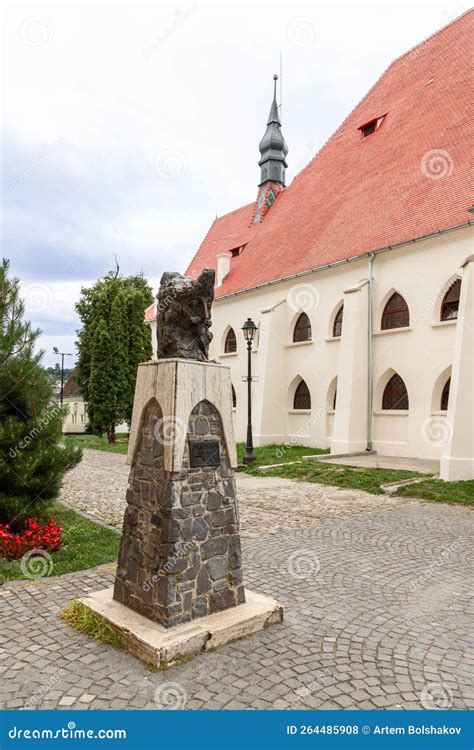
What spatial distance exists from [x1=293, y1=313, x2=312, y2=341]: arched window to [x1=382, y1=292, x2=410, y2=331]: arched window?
381cm

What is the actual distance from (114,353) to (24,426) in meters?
19.1

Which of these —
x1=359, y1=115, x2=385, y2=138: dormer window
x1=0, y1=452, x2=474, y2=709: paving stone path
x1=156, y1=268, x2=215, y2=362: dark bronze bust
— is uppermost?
x1=359, y1=115, x2=385, y2=138: dormer window

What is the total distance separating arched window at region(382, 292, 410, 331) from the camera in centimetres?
1617

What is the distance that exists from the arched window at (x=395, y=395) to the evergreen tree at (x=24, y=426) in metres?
11.3

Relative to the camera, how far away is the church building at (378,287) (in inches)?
580

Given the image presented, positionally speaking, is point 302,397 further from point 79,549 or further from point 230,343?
point 79,549

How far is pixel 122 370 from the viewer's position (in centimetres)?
2572

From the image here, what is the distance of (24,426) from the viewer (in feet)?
23.1

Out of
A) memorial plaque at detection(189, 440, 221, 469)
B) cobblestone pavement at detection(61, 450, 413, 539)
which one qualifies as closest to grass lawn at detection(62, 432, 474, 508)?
cobblestone pavement at detection(61, 450, 413, 539)

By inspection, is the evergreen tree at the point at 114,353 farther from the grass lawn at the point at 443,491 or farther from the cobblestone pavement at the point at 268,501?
the grass lawn at the point at 443,491

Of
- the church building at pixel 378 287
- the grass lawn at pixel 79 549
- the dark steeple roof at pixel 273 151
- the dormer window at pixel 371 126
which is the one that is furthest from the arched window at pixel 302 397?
the dark steeple roof at pixel 273 151

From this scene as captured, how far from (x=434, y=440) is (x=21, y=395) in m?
11.9

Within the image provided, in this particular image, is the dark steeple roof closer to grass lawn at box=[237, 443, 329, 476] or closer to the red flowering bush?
grass lawn at box=[237, 443, 329, 476]

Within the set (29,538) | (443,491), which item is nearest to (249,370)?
(443,491)
